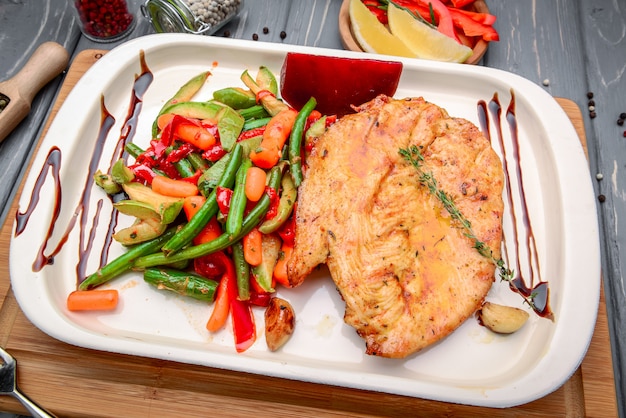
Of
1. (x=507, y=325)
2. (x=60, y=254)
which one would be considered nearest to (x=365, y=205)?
(x=507, y=325)

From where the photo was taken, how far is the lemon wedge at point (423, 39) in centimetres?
462

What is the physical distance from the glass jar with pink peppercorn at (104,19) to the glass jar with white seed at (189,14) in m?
0.26

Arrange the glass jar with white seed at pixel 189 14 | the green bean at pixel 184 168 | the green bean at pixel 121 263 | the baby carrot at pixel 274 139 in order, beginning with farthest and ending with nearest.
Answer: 1. the glass jar with white seed at pixel 189 14
2. the green bean at pixel 184 168
3. the baby carrot at pixel 274 139
4. the green bean at pixel 121 263

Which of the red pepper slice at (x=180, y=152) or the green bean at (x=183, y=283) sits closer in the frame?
the green bean at (x=183, y=283)

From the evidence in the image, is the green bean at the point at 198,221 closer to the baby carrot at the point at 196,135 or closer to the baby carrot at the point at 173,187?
the baby carrot at the point at 173,187

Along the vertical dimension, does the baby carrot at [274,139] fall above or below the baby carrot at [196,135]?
above

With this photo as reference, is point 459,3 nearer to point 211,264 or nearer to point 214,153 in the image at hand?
point 214,153

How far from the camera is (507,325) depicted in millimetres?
3375

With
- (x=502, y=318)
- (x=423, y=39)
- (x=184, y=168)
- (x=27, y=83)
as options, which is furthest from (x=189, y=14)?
(x=502, y=318)

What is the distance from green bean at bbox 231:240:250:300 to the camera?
135 inches

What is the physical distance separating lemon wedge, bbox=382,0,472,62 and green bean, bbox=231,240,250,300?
99.2 inches

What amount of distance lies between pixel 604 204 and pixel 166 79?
4.05 m

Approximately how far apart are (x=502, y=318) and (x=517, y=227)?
819mm

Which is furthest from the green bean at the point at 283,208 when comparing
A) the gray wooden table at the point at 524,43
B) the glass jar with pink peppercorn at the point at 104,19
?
the glass jar with pink peppercorn at the point at 104,19
